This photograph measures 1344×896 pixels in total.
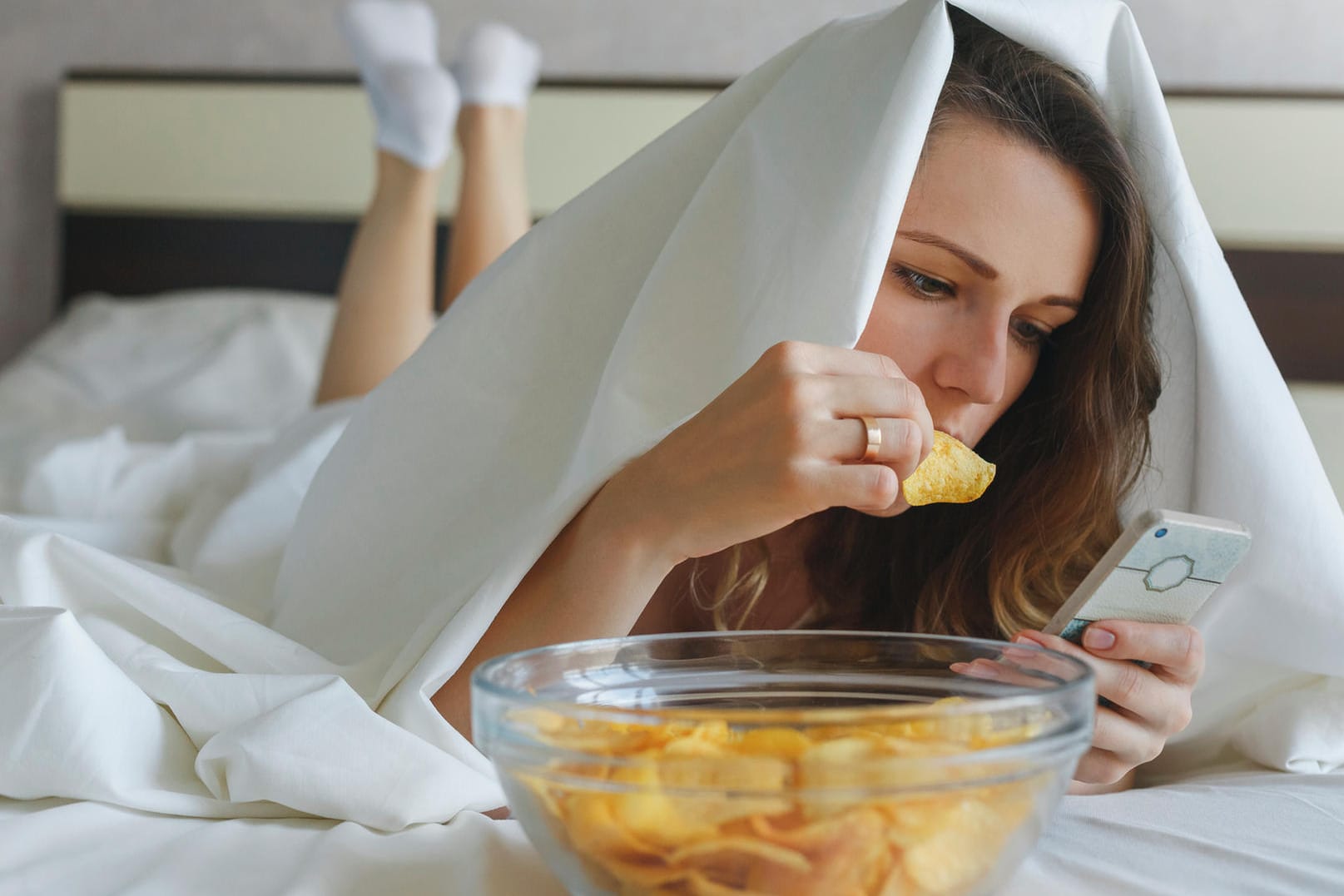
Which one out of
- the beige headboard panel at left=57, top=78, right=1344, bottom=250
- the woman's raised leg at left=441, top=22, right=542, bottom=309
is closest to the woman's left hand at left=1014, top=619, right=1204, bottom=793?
the woman's raised leg at left=441, top=22, right=542, bottom=309

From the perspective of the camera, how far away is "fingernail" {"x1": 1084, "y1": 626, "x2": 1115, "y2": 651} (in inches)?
27.7

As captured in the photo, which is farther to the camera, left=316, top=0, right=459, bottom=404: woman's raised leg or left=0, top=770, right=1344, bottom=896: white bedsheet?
left=316, top=0, right=459, bottom=404: woman's raised leg

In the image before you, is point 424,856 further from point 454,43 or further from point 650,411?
point 454,43

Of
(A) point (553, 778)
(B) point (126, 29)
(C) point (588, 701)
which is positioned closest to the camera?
(A) point (553, 778)

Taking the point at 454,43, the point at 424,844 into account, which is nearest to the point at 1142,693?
the point at 424,844

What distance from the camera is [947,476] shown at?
2.94ft

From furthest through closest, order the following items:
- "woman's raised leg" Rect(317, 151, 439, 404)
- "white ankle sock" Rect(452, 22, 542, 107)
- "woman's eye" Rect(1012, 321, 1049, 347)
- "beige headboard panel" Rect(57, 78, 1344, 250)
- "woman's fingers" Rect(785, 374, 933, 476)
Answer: "beige headboard panel" Rect(57, 78, 1344, 250) < "white ankle sock" Rect(452, 22, 542, 107) < "woman's raised leg" Rect(317, 151, 439, 404) < "woman's eye" Rect(1012, 321, 1049, 347) < "woman's fingers" Rect(785, 374, 933, 476)

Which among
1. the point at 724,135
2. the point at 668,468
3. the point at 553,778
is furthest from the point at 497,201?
the point at 553,778

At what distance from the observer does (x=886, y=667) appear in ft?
1.99

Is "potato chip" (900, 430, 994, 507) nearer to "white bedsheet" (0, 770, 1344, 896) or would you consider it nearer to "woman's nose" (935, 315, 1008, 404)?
"woman's nose" (935, 315, 1008, 404)

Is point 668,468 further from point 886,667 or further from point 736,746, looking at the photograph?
point 736,746

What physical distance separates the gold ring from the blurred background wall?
1.95 meters

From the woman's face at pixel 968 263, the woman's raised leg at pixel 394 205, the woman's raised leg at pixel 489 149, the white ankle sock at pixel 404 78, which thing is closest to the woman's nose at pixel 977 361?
the woman's face at pixel 968 263

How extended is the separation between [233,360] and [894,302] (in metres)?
1.69
